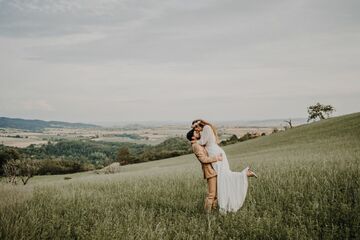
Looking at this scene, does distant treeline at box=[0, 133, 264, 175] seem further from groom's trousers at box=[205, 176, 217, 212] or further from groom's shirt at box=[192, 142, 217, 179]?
groom's trousers at box=[205, 176, 217, 212]

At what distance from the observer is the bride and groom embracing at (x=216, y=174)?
6762 millimetres

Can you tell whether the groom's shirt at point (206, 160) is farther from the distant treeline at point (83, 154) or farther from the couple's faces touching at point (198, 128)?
the distant treeline at point (83, 154)

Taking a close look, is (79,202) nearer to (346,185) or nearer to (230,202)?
(230,202)

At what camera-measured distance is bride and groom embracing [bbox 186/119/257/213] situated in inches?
266

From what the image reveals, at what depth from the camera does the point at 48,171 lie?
78562 millimetres

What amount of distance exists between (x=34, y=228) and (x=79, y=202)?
8.64ft

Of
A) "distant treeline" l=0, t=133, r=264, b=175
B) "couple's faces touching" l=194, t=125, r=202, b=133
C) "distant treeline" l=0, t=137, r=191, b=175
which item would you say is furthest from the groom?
"distant treeline" l=0, t=137, r=191, b=175

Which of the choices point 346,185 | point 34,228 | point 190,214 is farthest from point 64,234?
point 346,185

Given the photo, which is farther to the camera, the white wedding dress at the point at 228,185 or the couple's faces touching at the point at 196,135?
the couple's faces touching at the point at 196,135

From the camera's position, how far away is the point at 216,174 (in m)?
7.14

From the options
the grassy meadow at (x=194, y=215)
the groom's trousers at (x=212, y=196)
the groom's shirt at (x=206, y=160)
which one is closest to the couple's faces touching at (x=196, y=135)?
the groom's shirt at (x=206, y=160)

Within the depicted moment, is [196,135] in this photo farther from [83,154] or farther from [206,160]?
[83,154]

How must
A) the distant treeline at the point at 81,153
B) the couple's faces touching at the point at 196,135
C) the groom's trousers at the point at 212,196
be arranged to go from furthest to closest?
the distant treeline at the point at 81,153, the couple's faces touching at the point at 196,135, the groom's trousers at the point at 212,196

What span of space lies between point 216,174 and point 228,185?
36 cm
